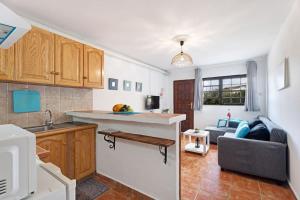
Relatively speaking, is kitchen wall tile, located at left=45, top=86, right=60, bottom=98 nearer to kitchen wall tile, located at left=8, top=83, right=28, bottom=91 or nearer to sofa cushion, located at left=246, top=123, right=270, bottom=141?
kitchen wall tile, located at left=8, top=83, right=28, bottom=91

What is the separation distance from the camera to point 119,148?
7.27 ft

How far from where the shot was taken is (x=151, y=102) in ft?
16.1

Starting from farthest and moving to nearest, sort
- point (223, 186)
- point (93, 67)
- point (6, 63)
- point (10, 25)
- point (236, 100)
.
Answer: point (236, 100), point (93, 67), point (223, 186), point (6, 63), point (10, 25)

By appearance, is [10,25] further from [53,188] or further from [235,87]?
[235,87]

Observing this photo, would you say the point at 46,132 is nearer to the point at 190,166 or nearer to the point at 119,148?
the point at 119,148

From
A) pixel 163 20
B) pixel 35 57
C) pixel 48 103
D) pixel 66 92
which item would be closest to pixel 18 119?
pixel 48 103

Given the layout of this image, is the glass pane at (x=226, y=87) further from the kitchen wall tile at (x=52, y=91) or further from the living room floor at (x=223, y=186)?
the kitchen wall tile at (x=52, y=91)

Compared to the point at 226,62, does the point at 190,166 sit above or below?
below

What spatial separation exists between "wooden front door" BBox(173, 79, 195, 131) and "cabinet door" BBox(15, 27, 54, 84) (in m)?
4.39

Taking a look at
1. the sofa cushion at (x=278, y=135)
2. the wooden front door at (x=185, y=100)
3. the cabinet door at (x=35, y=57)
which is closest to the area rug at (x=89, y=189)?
Result: the cabinet door at (x=35, y=57)

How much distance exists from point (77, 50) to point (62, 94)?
0.77 metres

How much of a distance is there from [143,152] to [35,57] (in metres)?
1.84

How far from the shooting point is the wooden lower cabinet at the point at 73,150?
1.92 metres

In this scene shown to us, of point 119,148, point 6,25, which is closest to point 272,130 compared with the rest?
point 119,148
